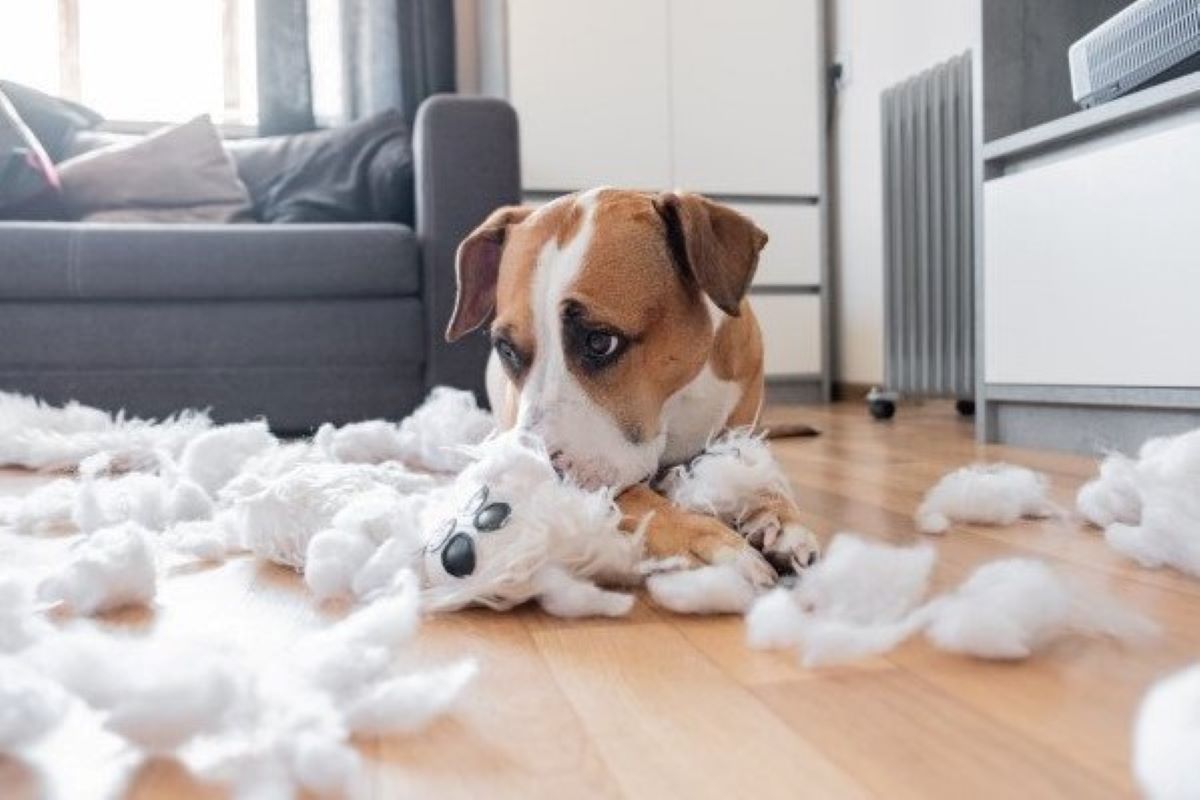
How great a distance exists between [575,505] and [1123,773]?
480 millimetres

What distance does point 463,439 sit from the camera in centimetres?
196

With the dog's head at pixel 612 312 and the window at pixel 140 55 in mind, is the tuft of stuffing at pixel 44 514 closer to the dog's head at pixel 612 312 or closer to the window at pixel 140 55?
the dog's head at pixel 612 312

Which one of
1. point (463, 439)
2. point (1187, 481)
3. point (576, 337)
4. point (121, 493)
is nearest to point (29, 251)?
point (463, 439)

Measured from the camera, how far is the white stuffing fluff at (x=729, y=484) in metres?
1.00

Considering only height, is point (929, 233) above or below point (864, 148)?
below

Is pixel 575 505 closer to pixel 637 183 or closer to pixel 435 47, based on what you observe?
pixel 637 183

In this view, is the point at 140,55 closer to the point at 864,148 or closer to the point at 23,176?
the point at 23,176

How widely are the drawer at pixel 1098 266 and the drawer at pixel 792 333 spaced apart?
1.72 m

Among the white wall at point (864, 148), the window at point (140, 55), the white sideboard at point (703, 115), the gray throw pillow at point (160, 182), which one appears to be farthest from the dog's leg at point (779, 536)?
the window at point (140, 55)

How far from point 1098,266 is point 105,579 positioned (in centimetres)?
164

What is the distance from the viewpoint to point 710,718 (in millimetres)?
583

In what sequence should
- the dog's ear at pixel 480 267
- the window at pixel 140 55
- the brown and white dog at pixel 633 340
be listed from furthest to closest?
the window at pixel 140 55
the dog's ear at pixel 480 267
the brown and white dog at pixel 633 340

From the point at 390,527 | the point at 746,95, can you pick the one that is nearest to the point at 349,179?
the point at 746,95

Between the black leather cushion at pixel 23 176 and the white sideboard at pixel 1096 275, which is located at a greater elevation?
the black leather cushion at pixel 23 176
